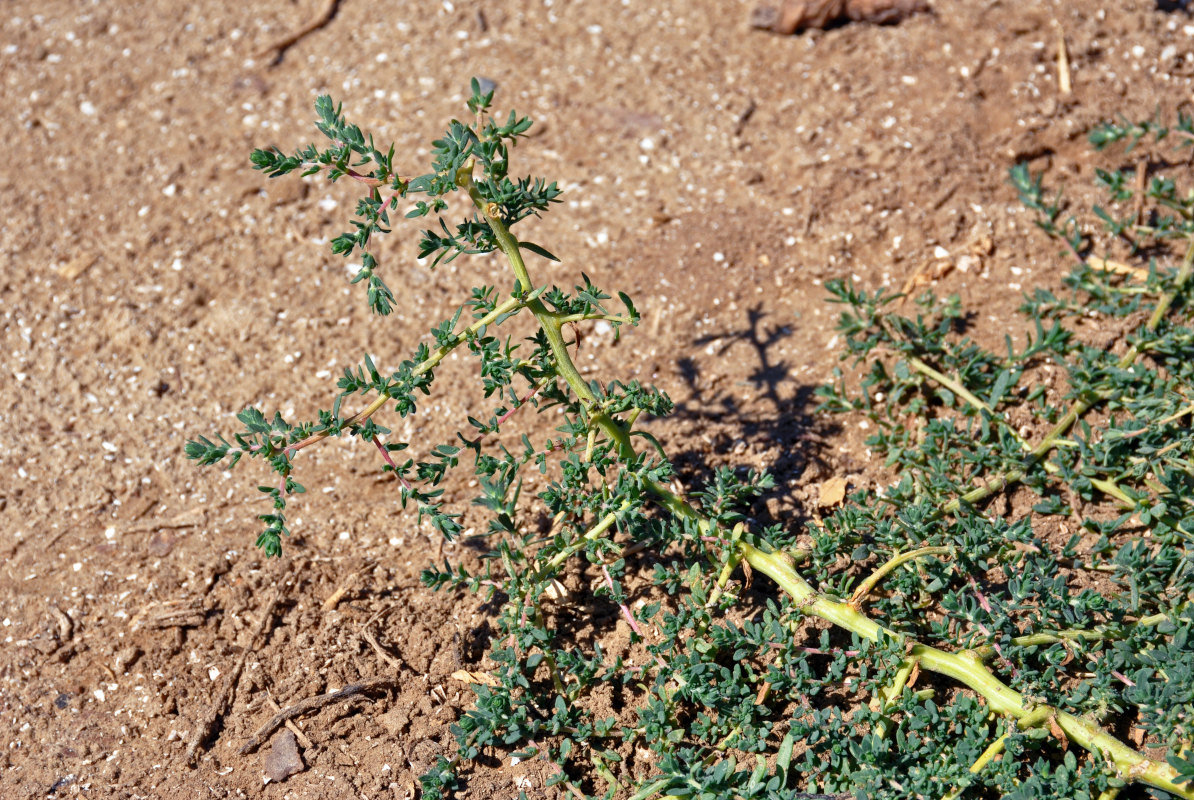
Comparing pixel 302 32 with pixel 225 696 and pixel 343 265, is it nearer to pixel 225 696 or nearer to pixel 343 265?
pixel 343 265

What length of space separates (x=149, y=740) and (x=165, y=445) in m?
1.06

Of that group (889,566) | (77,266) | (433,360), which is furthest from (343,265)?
(889,566)

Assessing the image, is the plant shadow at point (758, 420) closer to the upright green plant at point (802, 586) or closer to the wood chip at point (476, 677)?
the upright green plant at point (802, 586)

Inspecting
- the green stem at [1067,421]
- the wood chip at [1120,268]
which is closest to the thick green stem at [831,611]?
the green stem at [1067,421]

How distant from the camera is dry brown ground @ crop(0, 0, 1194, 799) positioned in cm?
270

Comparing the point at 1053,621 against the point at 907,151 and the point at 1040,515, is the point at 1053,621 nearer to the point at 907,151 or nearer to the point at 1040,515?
the point at 1040,515

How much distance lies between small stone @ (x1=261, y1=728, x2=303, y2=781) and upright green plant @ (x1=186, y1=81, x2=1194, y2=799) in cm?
38

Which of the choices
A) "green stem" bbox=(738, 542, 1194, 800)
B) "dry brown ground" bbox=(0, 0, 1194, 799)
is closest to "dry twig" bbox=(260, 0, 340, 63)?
"dry brown ground" bbox=(0, 0, 1194, 799)

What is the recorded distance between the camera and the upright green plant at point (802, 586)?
83.6 inches

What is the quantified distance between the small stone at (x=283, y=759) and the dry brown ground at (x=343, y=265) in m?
0.04

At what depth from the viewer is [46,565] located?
9.67ft

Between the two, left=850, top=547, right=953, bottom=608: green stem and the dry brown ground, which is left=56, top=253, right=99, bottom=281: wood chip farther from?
left=850, top=547, right=953, bottom=608: green stem

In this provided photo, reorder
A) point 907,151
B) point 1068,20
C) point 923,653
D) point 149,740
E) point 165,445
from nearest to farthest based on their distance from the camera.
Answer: point 923,653 → point 149,740 → point 165,445 → point 907,151 → point 1068,20

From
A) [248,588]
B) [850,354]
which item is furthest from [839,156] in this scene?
[248,588]
